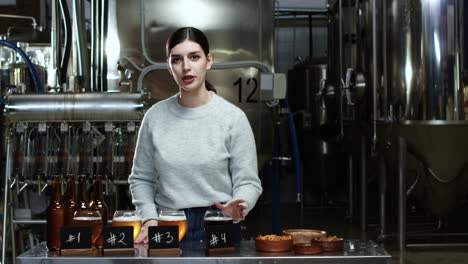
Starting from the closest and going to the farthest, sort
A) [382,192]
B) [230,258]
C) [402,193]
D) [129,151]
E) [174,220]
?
1. [230,258]
2. [174,220]
3. [129,151]
4. [402,193]
5. [382,192]

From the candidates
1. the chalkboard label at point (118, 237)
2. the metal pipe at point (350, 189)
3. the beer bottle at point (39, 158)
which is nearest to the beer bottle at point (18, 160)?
the beer bottle at point (39, 158)

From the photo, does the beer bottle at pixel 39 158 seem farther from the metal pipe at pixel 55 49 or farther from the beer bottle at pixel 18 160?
the metal pipe at pixel 55 49

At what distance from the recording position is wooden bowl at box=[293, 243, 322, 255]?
6.41 ft

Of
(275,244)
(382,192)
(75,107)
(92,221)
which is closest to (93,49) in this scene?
(75,107)

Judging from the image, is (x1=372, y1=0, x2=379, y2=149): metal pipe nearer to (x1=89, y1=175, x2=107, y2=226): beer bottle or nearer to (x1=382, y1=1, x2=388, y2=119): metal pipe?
(x1=382, y1=1, x2=388, y2=119): metal pipe

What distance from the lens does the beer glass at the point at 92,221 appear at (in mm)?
2025

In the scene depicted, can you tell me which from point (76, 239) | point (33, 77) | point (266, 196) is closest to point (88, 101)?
point (33, 77)

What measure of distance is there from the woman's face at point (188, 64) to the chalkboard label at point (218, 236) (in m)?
0.53

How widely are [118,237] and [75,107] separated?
1919mm

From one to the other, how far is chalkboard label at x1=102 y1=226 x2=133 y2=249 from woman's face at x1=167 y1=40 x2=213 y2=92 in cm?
56

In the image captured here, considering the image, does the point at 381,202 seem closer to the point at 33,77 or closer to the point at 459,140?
the point at 459,140

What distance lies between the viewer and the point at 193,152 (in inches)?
90.3

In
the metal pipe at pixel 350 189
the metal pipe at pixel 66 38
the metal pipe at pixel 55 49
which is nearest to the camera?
the metal pipe at pixel 66 38

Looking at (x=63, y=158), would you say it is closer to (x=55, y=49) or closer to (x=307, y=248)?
(x=55, y=49)
